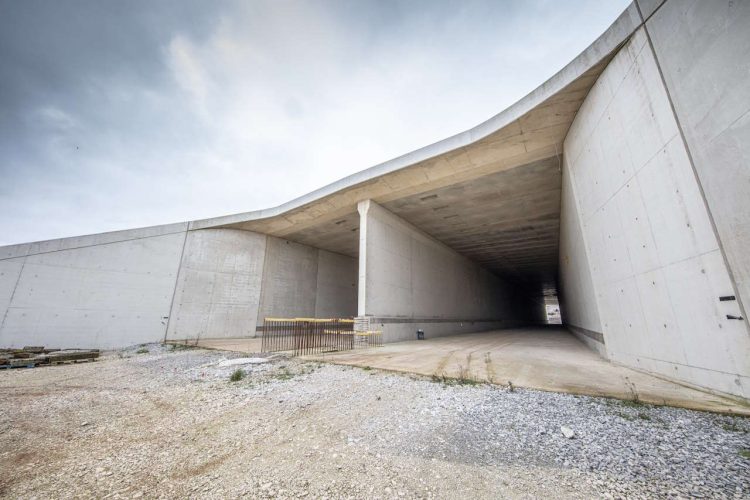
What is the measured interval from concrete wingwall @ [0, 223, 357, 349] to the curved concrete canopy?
1774 mm

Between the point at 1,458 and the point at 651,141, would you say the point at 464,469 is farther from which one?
the point at 651,141

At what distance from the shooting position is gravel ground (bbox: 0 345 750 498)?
217cm

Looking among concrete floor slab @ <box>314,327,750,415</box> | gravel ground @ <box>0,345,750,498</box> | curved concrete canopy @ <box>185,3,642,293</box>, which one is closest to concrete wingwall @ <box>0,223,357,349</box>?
curved concrete canopy @ <box>185,3,642,293</box>

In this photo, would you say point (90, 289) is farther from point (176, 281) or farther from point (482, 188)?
point (482, 188)

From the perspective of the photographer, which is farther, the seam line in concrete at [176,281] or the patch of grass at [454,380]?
the seam line in concrete at [176,281]

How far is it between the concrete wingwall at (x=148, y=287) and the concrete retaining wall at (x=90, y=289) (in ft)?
0.12

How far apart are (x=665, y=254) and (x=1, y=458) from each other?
9.65 meters

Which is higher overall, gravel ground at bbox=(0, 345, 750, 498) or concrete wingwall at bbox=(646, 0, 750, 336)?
concrete wingwall at bbox=(646, 0, 750, 336)

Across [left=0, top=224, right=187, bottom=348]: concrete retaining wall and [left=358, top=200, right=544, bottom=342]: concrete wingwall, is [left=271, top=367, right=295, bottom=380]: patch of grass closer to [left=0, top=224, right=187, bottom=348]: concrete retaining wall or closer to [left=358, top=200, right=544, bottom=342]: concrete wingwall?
[left=358, top=200, right=544, bottom=342]: concrete wingwall

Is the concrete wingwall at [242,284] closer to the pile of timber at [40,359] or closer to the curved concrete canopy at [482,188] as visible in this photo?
the curved concrete canopy at [482,188]

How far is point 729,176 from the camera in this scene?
12.0ft

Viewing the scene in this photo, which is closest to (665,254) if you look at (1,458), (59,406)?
(1,458)

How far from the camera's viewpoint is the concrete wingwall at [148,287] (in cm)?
1278

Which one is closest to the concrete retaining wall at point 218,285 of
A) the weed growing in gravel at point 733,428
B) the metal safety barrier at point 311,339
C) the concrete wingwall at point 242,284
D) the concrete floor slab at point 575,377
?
the concrete wingwall at point 242,284
